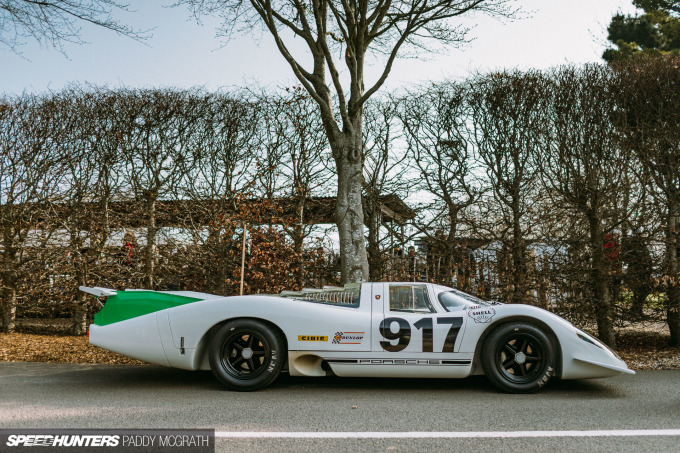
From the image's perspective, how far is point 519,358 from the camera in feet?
18.7

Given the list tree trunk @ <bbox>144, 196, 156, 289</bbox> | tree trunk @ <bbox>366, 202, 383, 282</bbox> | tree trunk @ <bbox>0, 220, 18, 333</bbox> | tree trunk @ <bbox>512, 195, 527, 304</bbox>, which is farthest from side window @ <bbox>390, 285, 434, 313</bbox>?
tree trunk @ <bbox>0, 220, 18, 333</bbox>

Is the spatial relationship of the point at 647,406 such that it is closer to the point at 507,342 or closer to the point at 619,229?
the point at 507,342

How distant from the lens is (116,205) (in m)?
11.8

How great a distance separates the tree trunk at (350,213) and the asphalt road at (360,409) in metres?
2.92

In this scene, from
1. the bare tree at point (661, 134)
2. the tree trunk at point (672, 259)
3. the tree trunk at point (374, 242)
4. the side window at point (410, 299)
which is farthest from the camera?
the tree trunk at point (374, 242)

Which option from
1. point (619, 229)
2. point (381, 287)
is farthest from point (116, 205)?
point (619, 229)

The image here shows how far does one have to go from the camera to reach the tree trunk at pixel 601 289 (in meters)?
8.93

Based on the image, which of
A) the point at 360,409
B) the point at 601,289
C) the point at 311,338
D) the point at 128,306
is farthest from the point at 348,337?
the point at 601,289

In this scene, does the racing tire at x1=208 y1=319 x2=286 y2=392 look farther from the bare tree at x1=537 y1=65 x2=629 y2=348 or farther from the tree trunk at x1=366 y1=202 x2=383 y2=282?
the bare tree at x1=537 y1=65 x2=629 y2=348

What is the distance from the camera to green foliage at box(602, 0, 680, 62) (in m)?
23.0

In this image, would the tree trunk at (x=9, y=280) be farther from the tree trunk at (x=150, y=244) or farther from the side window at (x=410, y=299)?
the side window at (x=410, y=299)

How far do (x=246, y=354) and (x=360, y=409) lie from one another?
154 centimetres

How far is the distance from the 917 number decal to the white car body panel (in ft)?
0.03

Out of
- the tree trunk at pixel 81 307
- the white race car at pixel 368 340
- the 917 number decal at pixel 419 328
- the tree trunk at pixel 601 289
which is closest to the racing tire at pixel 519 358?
the white race car at pixel 368 340
